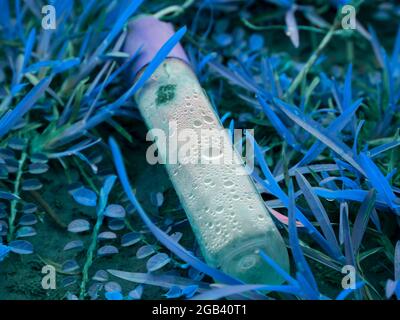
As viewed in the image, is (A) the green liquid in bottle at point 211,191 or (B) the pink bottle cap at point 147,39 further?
(B) the pink bottle cap at point 147,39

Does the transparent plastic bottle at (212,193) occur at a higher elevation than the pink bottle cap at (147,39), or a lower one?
lower

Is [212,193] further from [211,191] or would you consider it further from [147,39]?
[147,39]

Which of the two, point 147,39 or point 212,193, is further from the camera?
point 147,39

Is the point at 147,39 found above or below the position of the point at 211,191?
above

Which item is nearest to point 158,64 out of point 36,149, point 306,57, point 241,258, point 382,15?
point 36,149

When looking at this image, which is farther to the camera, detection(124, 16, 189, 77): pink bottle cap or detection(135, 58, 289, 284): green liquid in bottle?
detection(124, 16, 189, 77): pink bottle cap

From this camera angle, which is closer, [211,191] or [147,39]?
[211,191]

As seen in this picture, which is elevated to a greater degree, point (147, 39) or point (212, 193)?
point (147, 39)

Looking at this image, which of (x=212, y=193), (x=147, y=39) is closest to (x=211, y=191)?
(x=212, y=193)
